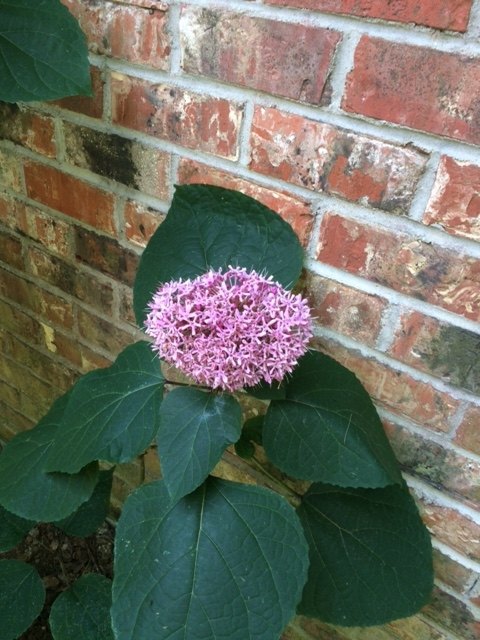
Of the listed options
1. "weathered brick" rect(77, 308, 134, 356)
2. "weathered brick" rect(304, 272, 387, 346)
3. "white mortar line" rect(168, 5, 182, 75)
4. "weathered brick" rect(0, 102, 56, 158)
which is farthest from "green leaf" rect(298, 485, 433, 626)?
"weathered brick" rect(0, 102, 56, 158)

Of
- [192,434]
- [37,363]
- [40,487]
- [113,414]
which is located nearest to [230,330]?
[192,434]

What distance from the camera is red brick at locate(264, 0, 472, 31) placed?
1.85ft

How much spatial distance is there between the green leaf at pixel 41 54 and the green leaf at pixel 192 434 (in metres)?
0.44

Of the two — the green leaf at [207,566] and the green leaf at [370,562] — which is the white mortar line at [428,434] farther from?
the green leaf at [207,566]

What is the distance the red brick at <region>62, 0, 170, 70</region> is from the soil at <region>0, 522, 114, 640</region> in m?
1.08

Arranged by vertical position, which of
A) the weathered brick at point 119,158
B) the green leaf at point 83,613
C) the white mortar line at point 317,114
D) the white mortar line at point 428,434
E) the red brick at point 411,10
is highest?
the red brick at point 411,10

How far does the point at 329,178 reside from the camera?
2.36ft

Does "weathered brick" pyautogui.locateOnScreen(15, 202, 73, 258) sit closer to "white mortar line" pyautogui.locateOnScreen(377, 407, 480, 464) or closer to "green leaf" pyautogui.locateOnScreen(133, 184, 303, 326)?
"green leaf" pyautogui.locateOnScreen(133, 184, 303, 326)

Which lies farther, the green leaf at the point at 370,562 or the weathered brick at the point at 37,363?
the weathered brick at the point at 37,363

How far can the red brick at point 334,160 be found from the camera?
0.66 meters

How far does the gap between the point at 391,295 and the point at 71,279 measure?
71 cm

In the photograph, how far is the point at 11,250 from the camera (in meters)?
1.27

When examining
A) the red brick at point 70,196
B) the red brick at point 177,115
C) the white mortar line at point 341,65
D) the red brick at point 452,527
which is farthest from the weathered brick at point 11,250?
the red brick at point 452,527

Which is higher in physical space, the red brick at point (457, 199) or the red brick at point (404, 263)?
the red brick at point (457, 199)
